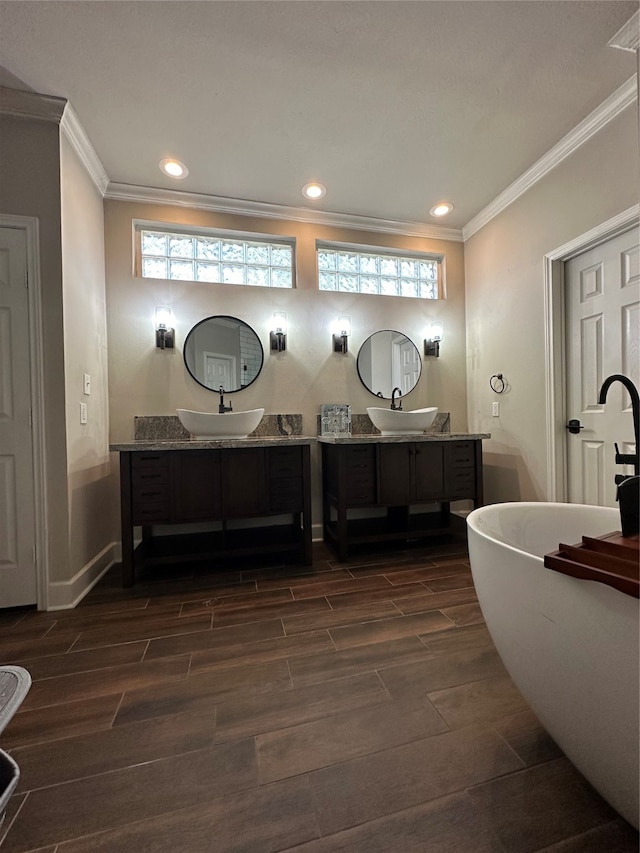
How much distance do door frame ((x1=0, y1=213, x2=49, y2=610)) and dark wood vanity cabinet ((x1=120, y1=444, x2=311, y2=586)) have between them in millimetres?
382

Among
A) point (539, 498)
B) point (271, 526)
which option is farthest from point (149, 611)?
point (539, 498)

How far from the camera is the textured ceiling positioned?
1.52m

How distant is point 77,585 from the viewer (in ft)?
6.49

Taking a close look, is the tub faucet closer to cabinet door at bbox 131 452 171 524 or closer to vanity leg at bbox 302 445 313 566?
vanity leg at bbox 302 445 313 566

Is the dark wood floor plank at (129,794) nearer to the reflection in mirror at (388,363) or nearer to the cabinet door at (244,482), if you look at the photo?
the cabinet door at (244,482)

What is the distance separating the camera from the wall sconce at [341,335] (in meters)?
3.01

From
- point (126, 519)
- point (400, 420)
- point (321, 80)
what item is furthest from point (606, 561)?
point (321, 80)

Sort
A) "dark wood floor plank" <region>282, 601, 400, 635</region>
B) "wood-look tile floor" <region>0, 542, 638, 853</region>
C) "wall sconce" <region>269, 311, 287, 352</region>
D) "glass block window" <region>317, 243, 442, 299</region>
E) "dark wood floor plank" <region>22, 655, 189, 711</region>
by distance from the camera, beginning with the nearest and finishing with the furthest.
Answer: "wood-look tile floor" <region>0, 542, 638, 853</region> → "dark wood floor plank" <region>22, 655, 189, 711</region> → "dark wood floor plank" <region>282, 601, 400, 635</region> → "wall sconce" <region>269, 311, 287, 352</region> → "glass block window" <region>317, 243, 442, 299</region>

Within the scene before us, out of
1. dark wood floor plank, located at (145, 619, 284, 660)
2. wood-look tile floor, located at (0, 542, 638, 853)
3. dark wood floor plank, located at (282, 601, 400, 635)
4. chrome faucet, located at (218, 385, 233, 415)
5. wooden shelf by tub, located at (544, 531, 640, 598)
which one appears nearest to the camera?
wooden shelf by tub, located at (544, 531, 640, 598)

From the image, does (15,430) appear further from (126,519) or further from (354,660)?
(354,660)

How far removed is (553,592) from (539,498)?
2.06 meters

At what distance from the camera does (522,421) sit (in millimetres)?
2729

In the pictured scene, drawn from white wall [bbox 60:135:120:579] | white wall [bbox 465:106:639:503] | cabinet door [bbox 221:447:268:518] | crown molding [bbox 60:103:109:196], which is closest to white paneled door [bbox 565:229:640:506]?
white wall [bbox 465:106:639:503]

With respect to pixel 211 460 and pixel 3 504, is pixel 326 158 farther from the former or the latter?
pixel 3 504
